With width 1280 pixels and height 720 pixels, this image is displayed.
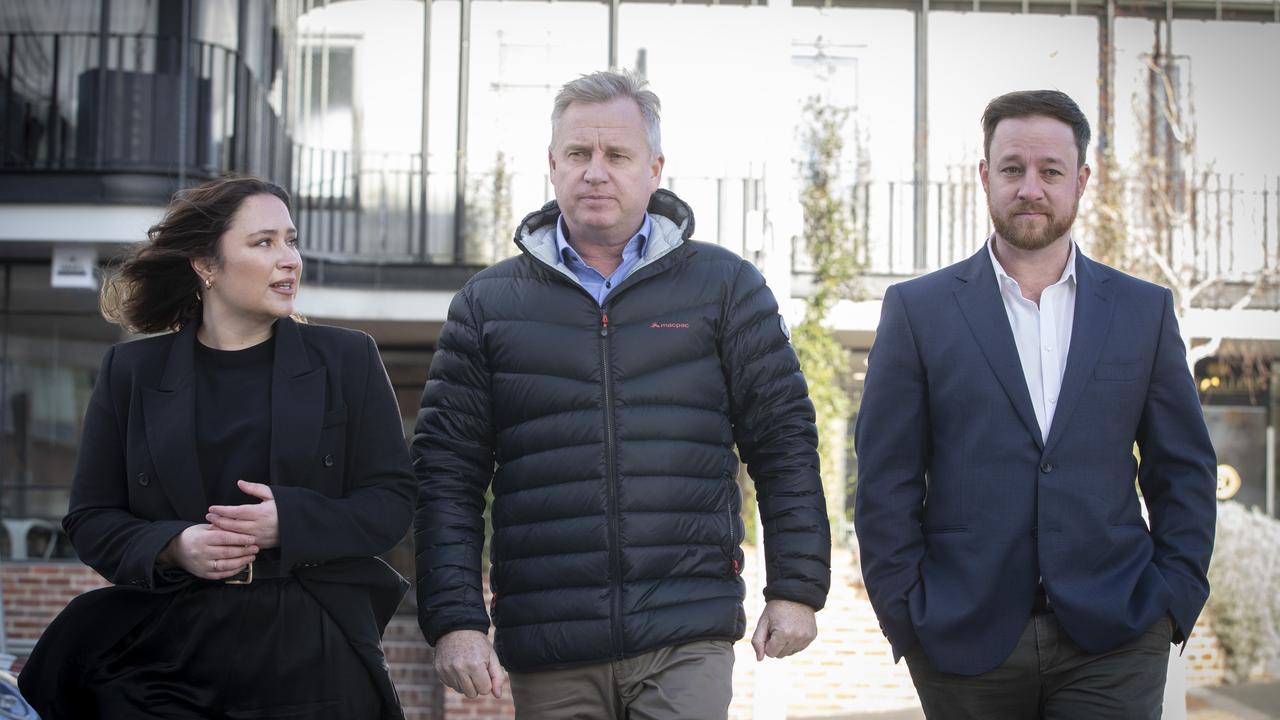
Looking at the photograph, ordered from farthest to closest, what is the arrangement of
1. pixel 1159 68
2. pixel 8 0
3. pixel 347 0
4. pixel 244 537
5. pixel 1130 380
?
1. pixel 347 0
2. pixel 1159 68
3. pixel 8 0
4. pixel 1130 380
5. pixel 244 537

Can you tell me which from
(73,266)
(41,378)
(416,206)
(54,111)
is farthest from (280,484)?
(416,206)

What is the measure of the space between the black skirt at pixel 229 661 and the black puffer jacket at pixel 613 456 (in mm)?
288

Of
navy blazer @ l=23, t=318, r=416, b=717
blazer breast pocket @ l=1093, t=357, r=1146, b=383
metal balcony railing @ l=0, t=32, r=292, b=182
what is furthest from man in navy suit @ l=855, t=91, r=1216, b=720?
metal balcony railing @ l=0, t=32, r=292, b=182

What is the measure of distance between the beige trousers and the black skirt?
451 mm

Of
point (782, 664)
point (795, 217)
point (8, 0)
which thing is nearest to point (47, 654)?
point (782, 664)

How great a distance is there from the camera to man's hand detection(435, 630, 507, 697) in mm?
3279

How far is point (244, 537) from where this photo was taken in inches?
124

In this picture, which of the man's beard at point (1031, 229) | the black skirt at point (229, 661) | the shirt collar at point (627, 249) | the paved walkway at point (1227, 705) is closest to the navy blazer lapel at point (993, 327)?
the man's beard at point (1031, 229)

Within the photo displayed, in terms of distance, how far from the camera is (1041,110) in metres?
3.41

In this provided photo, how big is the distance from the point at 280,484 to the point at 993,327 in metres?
1.77

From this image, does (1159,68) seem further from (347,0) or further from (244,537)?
(244,537)

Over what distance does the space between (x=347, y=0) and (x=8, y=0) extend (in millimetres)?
3439

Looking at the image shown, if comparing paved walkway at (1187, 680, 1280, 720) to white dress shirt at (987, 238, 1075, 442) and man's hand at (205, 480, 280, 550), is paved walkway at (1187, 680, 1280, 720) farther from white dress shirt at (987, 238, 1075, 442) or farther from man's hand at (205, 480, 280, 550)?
man's hand at (205, 480, 280, 550)

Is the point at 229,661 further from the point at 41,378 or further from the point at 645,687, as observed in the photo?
the point at 41,378
